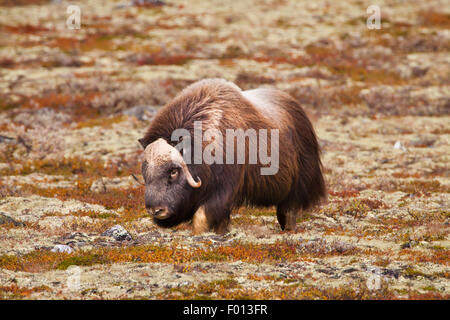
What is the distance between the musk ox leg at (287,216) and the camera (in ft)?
29.5

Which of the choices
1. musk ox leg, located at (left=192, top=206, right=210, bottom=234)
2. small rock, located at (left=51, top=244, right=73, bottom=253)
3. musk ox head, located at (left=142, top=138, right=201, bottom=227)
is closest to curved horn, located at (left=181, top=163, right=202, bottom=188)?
musk ox head, located at (left=142, top=138, right=201, bottom=227)

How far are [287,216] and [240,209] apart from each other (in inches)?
58.2

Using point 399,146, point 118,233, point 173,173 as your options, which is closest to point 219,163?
point 173,173

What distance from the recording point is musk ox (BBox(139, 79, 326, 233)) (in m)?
6.96

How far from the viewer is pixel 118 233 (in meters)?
8.09

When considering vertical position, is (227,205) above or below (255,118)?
below

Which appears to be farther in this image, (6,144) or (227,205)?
(6,144)

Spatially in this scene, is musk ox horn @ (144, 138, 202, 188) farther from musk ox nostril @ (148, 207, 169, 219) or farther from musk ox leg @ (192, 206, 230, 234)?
musk ox leg @ (192, 206, 230, 234)

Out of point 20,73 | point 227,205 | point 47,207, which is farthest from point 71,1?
point 227,205

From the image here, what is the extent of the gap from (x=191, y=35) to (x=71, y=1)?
19704 millimetres

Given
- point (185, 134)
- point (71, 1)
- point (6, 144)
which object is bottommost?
point (6, 144)

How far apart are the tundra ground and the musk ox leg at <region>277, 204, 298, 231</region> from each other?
0.29 meters

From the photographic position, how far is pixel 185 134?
284 inches
